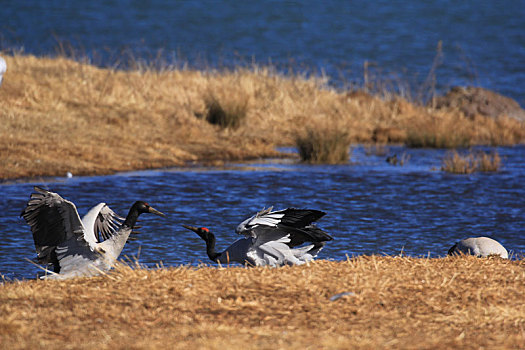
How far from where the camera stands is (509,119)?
2298cm

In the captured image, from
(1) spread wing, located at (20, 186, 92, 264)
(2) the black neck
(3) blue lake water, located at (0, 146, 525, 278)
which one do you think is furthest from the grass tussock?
(1) spread wing, located at (20, 186, 92, 264)

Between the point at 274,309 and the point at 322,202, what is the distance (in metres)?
7.27

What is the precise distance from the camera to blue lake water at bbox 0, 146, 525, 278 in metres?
9.48

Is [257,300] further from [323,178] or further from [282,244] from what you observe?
[323,178]

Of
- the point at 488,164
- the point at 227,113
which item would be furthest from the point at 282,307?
the point at 227,113

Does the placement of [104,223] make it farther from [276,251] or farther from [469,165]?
[469,165]

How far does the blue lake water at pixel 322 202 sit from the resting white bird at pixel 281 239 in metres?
1.29

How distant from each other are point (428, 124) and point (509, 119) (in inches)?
146

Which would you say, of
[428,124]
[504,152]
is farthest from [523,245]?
[428,124]

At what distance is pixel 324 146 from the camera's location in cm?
1694

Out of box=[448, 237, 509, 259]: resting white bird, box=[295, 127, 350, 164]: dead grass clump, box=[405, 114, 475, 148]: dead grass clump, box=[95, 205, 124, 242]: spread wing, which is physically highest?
box=[95, 205, 124, 242]: spread wing

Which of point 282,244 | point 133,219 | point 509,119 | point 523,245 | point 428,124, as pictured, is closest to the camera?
point 282,244

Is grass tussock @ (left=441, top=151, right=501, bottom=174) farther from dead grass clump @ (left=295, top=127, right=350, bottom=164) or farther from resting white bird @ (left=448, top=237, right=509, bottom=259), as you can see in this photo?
resting white bird @ (left=448, top=237, right=509, bottom=259)

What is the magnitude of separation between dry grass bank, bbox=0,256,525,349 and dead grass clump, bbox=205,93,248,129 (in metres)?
13.4
